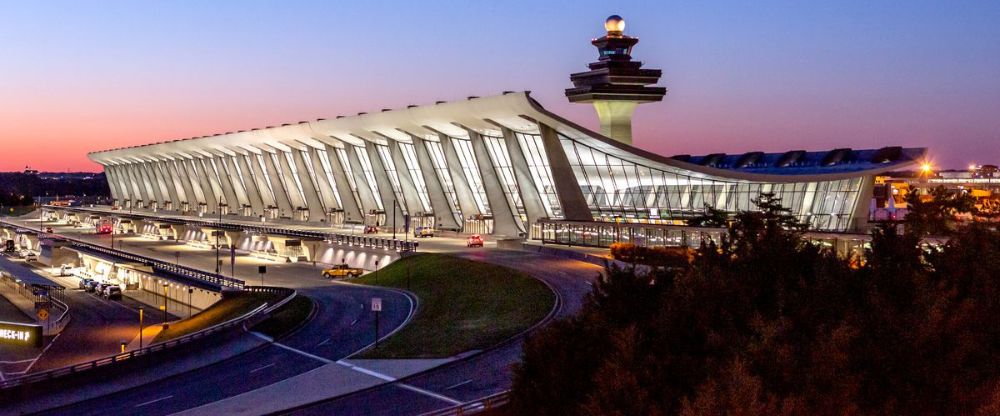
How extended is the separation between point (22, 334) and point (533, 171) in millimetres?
43617

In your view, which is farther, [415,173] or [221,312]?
[415,173]

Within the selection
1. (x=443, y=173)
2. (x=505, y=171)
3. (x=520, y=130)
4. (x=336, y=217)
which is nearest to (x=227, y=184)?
(x=336, y=217)

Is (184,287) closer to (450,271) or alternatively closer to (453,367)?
(450,271)

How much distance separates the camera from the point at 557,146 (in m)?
70.3

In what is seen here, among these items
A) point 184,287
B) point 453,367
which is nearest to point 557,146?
point 184,287

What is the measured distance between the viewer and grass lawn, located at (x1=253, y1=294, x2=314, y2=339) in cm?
3738

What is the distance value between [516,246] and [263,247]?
23.7m

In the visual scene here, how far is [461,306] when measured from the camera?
40875mm

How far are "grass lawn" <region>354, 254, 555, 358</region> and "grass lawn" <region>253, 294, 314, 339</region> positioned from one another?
441 cm

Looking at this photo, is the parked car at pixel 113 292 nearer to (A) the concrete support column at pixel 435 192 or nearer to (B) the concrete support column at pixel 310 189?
(A) the concrete support column at pixel 435 192

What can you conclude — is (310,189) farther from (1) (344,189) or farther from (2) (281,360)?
(2) (281,360)

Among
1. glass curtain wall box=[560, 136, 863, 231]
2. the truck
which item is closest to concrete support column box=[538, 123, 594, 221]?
glass curtain wall box=[560, 136, 863, 231]

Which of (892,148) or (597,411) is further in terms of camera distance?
(892,148)

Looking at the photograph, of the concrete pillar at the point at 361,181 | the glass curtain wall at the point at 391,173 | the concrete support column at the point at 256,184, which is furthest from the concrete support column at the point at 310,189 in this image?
the glass curtain wall at the point at 391,173
